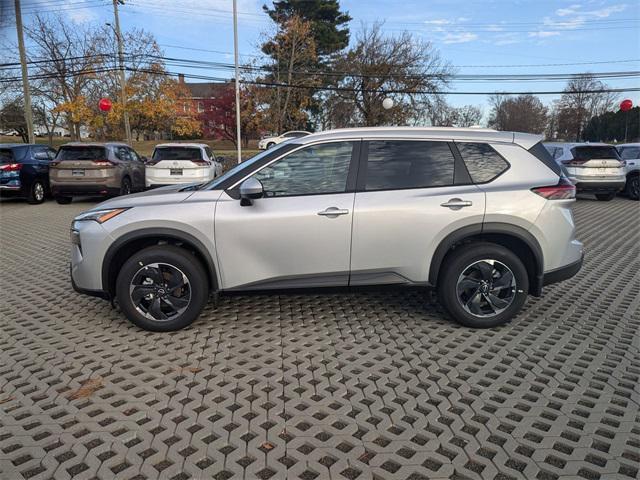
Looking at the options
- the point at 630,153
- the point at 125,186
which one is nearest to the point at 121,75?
the point at 125,186

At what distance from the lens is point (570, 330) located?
4.21 m

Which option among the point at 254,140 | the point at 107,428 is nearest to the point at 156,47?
the point at 107,428

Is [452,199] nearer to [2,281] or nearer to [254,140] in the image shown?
[2,281]

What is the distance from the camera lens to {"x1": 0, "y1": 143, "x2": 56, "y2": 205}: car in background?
12.3m

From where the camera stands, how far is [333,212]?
3961mm

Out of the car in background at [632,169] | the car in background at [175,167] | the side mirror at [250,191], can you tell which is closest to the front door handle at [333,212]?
the side mirror at [250,191]

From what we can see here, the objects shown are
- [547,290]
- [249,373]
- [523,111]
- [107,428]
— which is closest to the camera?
[107,428]

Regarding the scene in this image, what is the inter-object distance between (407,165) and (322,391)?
2095mm

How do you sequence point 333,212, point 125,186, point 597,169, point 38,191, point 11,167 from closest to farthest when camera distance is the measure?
point 333,212
point 11,167
point 125,186
point 38,191
point 597,169

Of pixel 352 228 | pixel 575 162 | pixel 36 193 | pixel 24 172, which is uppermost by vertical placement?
pixel 575 162

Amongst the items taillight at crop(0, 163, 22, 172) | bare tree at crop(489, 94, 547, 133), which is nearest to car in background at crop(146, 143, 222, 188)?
taillight at crop(0, 163, 22, 172)

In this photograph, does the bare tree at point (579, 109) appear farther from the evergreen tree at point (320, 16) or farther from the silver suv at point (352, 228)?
the silver suv at point (352, 228)

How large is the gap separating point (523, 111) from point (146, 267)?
72529 millimetres

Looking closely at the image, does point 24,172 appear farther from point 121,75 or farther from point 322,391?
point 121,75
